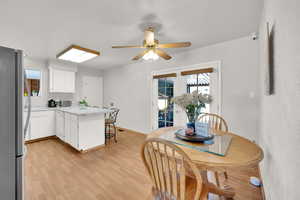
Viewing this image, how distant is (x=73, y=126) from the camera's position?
2.87 m

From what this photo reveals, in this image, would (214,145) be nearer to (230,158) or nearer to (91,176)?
(230,158)

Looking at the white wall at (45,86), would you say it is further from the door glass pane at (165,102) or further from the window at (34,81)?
the door glass pane at (165,102)

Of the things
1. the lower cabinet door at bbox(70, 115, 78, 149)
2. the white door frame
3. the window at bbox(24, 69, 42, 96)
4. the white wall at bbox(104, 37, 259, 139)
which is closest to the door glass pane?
the white door frame

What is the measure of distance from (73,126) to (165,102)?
2.33 meters

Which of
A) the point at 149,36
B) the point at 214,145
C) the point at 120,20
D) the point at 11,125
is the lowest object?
the point at 214,145

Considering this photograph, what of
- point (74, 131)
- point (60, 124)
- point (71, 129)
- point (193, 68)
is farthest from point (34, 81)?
point (193, 68)

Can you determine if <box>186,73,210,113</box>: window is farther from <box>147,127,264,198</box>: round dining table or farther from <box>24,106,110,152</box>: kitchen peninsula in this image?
<box>24,106,110,152</box>: kitchen peninsula

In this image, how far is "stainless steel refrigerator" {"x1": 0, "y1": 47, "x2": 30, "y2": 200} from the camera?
100 cm

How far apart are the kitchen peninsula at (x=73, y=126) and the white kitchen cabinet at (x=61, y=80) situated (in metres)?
0.75

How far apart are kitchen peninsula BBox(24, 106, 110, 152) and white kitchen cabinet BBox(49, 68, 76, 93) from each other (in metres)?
0.75

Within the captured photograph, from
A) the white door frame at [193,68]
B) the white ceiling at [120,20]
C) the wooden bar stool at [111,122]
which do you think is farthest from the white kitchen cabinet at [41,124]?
the white door frame at [193,68]

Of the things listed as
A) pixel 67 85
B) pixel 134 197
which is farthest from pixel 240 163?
pixel 67 85

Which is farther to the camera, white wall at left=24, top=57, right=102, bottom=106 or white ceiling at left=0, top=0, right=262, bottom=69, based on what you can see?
white wall at left=24, top=57, right=102, bottom=106

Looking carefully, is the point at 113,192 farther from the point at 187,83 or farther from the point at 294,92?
the point at 187,83
